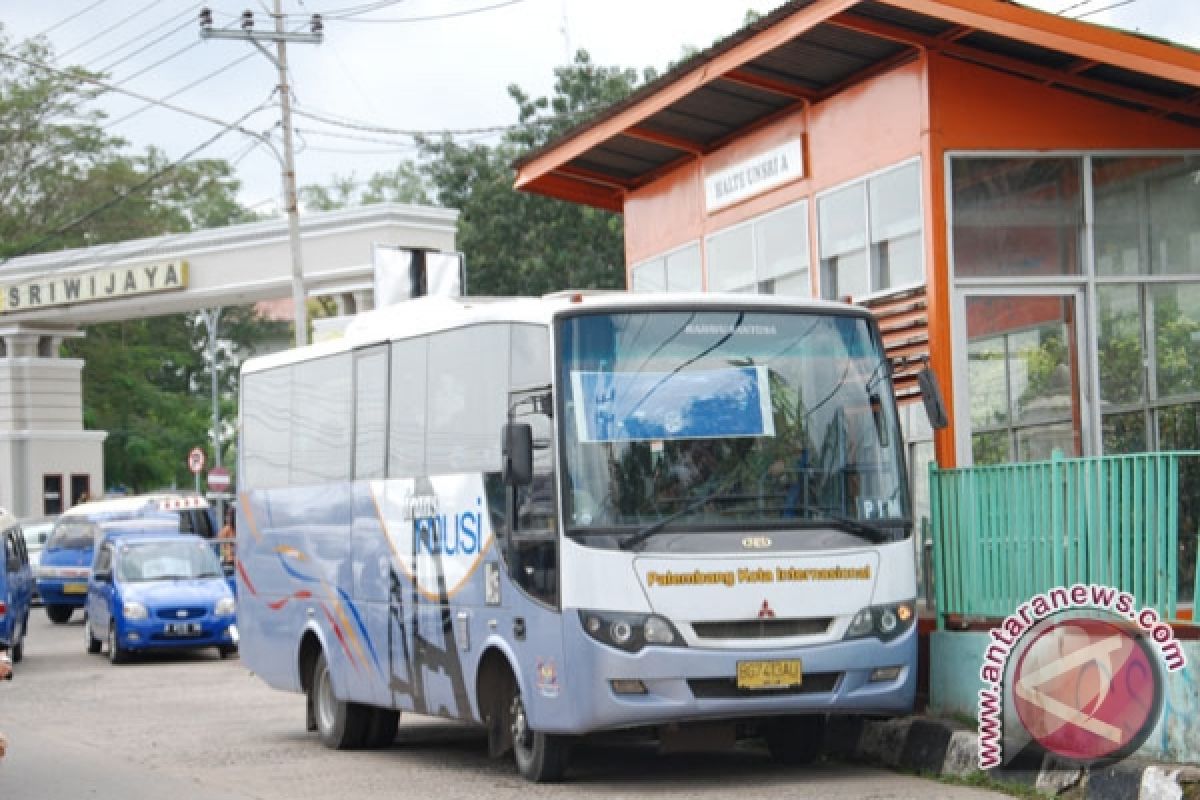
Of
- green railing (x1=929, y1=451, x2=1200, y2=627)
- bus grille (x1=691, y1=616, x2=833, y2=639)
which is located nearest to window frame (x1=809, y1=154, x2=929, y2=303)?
green railing (x1=929, y1=451, x2=1200, y2=627)

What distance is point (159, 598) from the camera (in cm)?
2962

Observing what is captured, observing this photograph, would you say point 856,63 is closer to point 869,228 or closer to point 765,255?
point 869,228

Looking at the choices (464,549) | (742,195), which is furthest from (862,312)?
(742,195)

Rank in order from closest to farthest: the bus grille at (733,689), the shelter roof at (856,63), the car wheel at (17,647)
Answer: the bus grille at (733,689)
the shelter roof at (856,63)
the car wheel at (17,647)

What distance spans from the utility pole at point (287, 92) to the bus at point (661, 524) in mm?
21357

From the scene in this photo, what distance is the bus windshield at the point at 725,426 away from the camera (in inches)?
537

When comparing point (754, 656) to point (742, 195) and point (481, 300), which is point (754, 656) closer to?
point (481, 300)

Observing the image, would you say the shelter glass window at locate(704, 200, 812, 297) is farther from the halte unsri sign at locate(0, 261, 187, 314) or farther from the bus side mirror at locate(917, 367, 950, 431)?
the halte unsri sign at locate(0, 261, 187, 314)

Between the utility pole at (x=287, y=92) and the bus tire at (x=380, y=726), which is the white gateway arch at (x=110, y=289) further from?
the bus tire at (x=380, y=726)

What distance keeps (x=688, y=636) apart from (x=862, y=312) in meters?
2.62

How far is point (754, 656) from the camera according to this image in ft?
44.2

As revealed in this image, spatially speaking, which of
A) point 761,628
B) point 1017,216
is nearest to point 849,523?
point 761,628

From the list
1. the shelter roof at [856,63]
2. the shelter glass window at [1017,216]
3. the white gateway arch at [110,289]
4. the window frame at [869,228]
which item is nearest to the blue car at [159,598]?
the white gateway arch at [110,289]

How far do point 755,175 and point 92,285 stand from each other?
31.3 m
